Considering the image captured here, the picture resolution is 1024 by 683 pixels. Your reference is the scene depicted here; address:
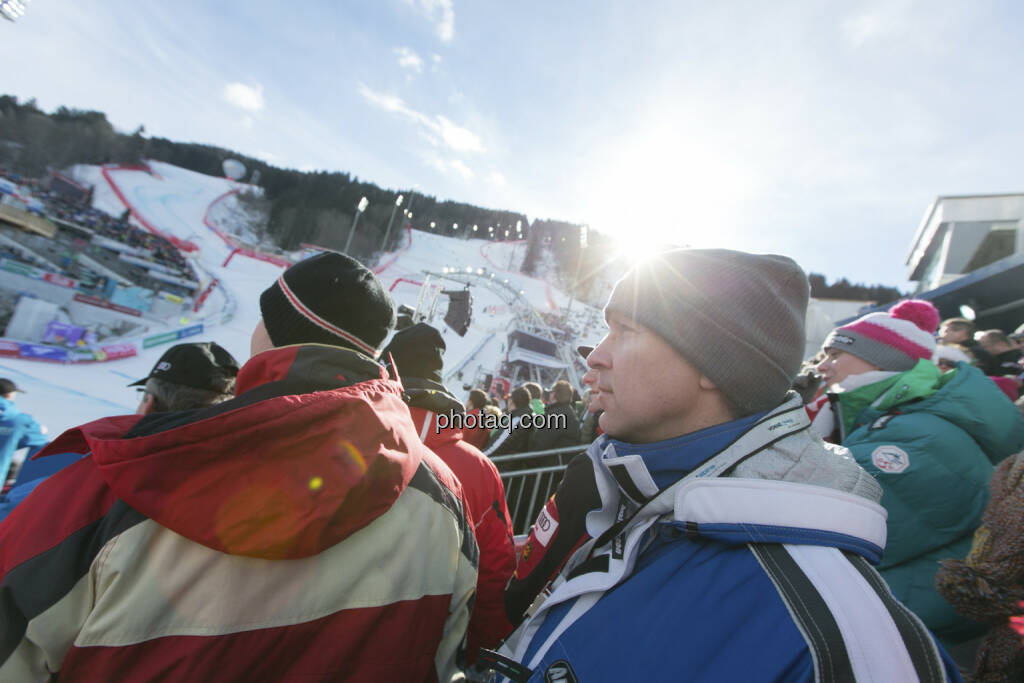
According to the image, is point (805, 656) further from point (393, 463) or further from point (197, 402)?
point (197, 402)

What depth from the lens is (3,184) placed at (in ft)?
101

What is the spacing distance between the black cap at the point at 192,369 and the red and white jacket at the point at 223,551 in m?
1.32

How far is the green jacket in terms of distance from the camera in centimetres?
175

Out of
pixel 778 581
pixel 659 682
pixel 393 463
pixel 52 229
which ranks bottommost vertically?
pixel 52 229

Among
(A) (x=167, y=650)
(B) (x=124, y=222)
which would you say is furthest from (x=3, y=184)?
(A) (x=167, y=650)

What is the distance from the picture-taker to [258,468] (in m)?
0.89

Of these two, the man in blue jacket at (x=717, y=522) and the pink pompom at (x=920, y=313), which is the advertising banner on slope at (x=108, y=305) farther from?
the pink pompom at (x=920, y=313)

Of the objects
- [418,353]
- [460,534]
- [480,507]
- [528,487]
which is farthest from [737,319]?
[528,487]

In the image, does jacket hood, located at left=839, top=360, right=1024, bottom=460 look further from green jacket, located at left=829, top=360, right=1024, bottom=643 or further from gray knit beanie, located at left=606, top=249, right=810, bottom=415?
gray knit beanie, located at left=606, top=249, right=810, bottom=415

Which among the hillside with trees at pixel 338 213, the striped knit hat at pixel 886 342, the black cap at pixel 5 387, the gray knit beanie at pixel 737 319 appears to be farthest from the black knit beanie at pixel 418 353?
the hillside with trees at pixel 338 213

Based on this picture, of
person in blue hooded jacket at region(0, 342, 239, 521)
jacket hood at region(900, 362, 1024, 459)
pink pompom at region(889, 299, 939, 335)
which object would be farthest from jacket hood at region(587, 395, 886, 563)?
pink pompom at region(889, 299, 939, 335)

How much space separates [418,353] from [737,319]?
2.16 meters

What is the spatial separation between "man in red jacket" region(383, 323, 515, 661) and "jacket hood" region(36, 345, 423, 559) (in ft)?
3.24

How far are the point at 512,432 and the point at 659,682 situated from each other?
4689 millimetres
